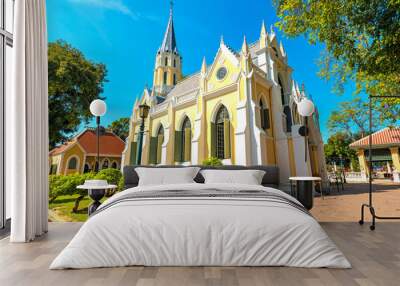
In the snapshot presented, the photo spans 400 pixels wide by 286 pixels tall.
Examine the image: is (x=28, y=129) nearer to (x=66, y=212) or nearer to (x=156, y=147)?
(x=66, y=212)

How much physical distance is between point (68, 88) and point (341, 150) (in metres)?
15.0

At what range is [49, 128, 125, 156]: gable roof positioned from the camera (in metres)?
9.99

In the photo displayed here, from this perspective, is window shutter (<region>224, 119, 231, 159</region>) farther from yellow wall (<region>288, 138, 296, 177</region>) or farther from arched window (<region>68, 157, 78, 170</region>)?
arched window (<region>68, 157, 78, 170</region>)

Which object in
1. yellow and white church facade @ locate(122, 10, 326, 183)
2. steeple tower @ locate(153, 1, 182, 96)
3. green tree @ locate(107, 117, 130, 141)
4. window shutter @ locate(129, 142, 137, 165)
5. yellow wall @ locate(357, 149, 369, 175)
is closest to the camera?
yellow and white church facade @ locate(122, 10, 326, 183)

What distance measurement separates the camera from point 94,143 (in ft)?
36.0

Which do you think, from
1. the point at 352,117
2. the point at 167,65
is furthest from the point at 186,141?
the point at 352,117

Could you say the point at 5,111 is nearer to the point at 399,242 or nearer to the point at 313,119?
the point at 399,242

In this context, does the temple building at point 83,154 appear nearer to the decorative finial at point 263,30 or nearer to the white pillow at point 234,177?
the white pillow at point 234,177

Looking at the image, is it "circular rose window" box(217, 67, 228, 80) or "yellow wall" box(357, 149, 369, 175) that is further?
"yellow wall" box(357, 149, 369, 175)

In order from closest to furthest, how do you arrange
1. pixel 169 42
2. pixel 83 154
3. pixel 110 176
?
pixel 110 176
pixel 83 154
pixel 169 42

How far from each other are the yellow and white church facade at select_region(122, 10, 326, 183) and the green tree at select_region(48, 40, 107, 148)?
373 centimetres

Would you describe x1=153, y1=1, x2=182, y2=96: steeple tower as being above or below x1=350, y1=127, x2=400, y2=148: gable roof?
above

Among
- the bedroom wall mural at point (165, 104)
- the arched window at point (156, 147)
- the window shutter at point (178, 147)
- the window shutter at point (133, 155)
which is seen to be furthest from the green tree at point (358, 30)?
the window shutter at point (133, 155)

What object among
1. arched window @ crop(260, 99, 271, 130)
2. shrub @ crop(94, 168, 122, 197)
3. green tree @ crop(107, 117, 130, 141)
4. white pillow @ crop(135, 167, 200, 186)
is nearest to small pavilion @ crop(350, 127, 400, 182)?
arched window @ crop(260, 99, 271, 130)
